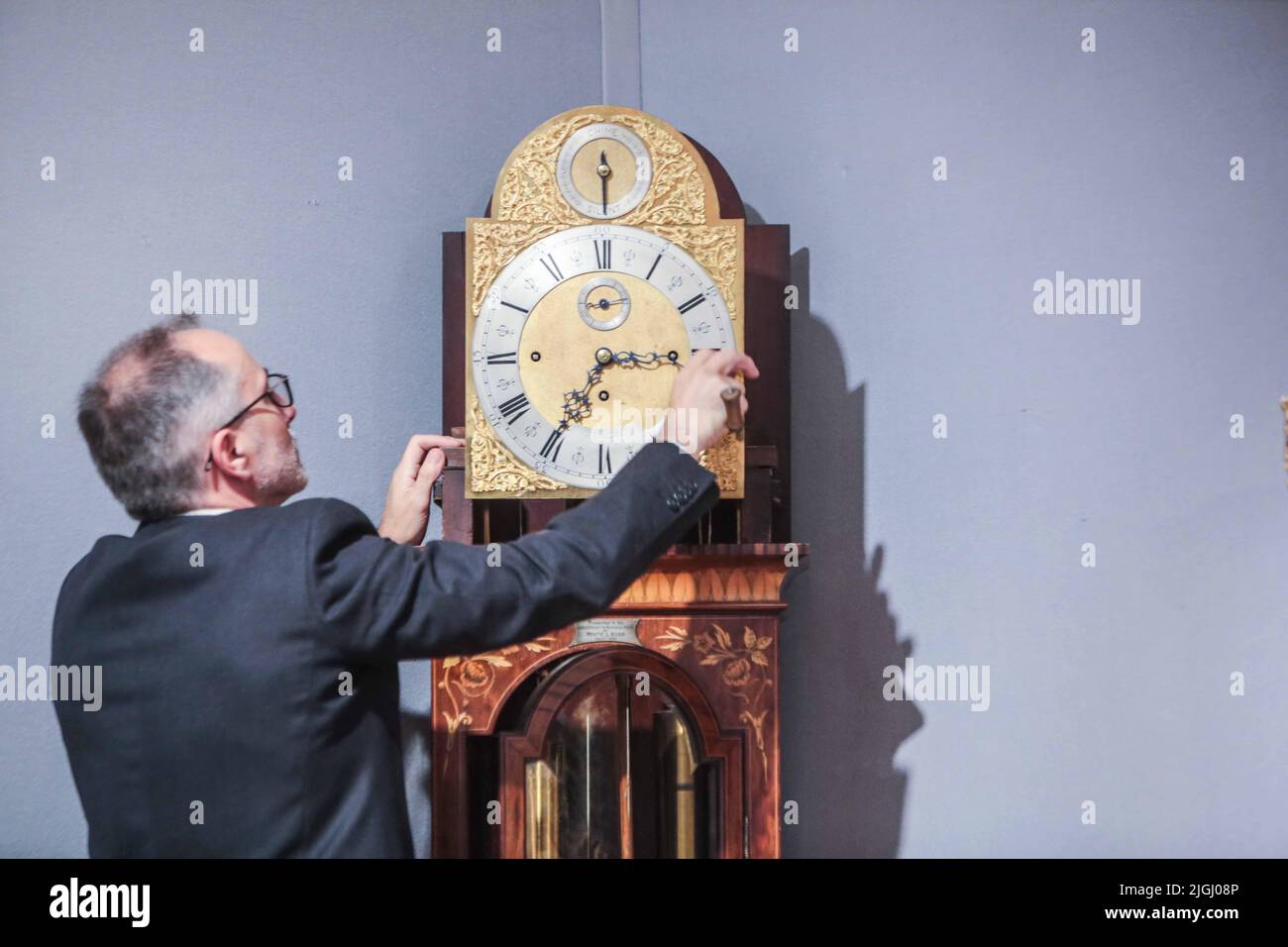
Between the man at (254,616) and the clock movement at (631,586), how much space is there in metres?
0.32

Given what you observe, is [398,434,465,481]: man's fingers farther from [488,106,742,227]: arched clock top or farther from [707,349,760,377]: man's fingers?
[707,349,760,377]: man's fingers

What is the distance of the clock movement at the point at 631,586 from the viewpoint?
1732mm

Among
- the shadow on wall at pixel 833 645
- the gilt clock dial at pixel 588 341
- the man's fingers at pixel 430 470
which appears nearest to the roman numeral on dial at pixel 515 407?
the gilt clock dial at pixel 588 341

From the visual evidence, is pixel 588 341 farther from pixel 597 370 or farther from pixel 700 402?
pixel 700 402

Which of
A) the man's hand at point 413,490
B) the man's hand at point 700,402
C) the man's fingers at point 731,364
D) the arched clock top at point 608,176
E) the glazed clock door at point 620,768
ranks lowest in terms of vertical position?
the glazed clock door at point 620,768

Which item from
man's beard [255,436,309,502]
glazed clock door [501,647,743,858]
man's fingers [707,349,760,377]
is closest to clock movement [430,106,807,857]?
glazed clock door [501,647,743,858]

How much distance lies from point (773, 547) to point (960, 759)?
598 millimetres

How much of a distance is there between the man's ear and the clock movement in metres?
0.37

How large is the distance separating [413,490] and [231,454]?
398 millimetres

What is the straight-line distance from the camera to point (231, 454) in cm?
144

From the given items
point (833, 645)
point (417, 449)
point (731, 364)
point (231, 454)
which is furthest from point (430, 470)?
point (833, 645)

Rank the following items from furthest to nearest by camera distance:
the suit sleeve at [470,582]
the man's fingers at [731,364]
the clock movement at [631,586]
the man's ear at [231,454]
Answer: the clock movement at [631,586] → the man's fingers at [731,364] → the man's ear at [231,454] → the suit sleeve at [470,582]

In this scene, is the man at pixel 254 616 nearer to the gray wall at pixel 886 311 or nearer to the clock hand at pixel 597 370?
the clock hand at pixel 597 370

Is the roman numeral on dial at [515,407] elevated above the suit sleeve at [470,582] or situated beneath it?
elevated above
